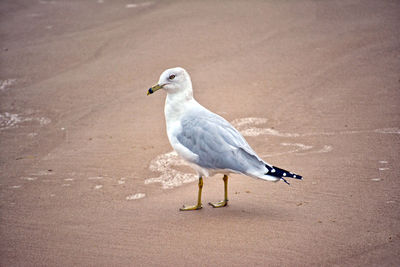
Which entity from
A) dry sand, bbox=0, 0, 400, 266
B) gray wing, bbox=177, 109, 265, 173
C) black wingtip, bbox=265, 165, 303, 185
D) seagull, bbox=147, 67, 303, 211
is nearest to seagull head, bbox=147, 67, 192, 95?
seagull, bbox=147, 67, 303, 211

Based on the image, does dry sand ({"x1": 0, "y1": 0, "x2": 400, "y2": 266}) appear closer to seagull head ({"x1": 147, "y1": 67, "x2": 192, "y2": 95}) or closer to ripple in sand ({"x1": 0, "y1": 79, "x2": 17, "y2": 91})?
ripple in sand ({"x1": 0, "y1": 79, "x2": 17, "y2": 91})

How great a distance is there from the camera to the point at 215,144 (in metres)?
4.53

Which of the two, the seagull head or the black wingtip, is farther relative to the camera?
the seagull head

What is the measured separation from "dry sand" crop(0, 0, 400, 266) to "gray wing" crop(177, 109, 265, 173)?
44 cm

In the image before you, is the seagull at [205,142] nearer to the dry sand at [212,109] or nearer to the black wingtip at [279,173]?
the black wingtip at [279,173]

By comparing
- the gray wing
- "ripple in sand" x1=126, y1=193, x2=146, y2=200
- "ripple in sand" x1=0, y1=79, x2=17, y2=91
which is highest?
"ripple in sand" x1=0, y1=79, x2=17, y2=91

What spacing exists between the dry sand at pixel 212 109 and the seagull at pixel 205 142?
1.20 feet

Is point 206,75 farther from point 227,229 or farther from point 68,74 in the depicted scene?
point 227,229

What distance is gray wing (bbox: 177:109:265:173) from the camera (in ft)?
14.6

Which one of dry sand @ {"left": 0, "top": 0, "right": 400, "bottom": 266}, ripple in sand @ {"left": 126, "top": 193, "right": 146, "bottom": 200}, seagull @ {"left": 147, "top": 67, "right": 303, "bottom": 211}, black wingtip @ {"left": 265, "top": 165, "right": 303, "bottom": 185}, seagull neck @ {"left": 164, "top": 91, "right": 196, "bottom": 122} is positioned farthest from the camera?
ripple in sand @ {"left": 126, "top": 193, "right": 146, "bottom": 200}

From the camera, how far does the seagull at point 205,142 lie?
4402mm

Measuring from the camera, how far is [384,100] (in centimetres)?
691

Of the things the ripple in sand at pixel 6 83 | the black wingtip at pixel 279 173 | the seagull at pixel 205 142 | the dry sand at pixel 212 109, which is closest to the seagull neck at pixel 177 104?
the seagull at pixel 205 142

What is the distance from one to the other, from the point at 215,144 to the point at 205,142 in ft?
0.31
